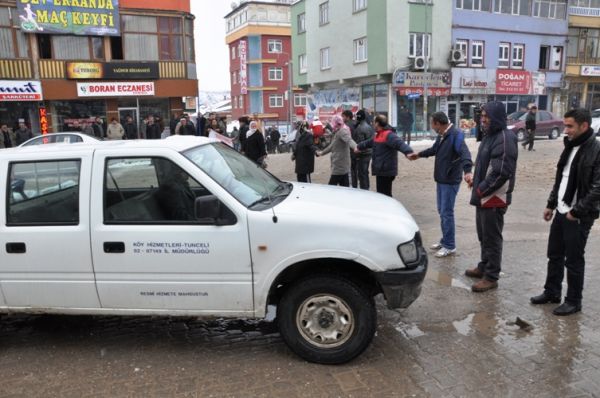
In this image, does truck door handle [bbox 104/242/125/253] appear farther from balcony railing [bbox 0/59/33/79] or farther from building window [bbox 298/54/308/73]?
building window [bbox 298/54/308/73]

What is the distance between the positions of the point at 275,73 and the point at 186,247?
56744 mm

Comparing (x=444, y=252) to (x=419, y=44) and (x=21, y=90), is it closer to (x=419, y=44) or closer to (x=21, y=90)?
(x=21, y=90)

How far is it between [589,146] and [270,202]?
2.71 meters

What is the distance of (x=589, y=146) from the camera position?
4391 millimetres

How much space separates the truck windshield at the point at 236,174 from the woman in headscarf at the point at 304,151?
4679mm

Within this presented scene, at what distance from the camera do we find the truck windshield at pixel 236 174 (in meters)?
3.94

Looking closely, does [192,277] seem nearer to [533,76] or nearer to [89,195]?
[89,195]

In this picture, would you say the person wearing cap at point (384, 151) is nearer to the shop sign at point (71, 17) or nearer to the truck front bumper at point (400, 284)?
the truck front bumper at point (400, 284)

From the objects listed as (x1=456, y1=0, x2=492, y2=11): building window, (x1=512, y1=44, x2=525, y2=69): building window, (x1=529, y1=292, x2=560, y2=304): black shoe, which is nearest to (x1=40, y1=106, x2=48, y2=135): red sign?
(x1=456, y1=0, x2=492, y2=11): building window

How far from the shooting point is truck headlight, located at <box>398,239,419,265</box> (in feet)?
12.2

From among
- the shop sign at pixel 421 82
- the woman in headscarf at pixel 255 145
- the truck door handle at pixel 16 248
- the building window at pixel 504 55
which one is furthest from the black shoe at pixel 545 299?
the building window at pixel 504 55

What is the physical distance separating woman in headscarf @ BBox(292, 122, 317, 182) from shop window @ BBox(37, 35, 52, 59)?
20.4m

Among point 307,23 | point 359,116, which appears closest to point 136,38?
point 307,23

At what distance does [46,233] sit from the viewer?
12.8 feet
